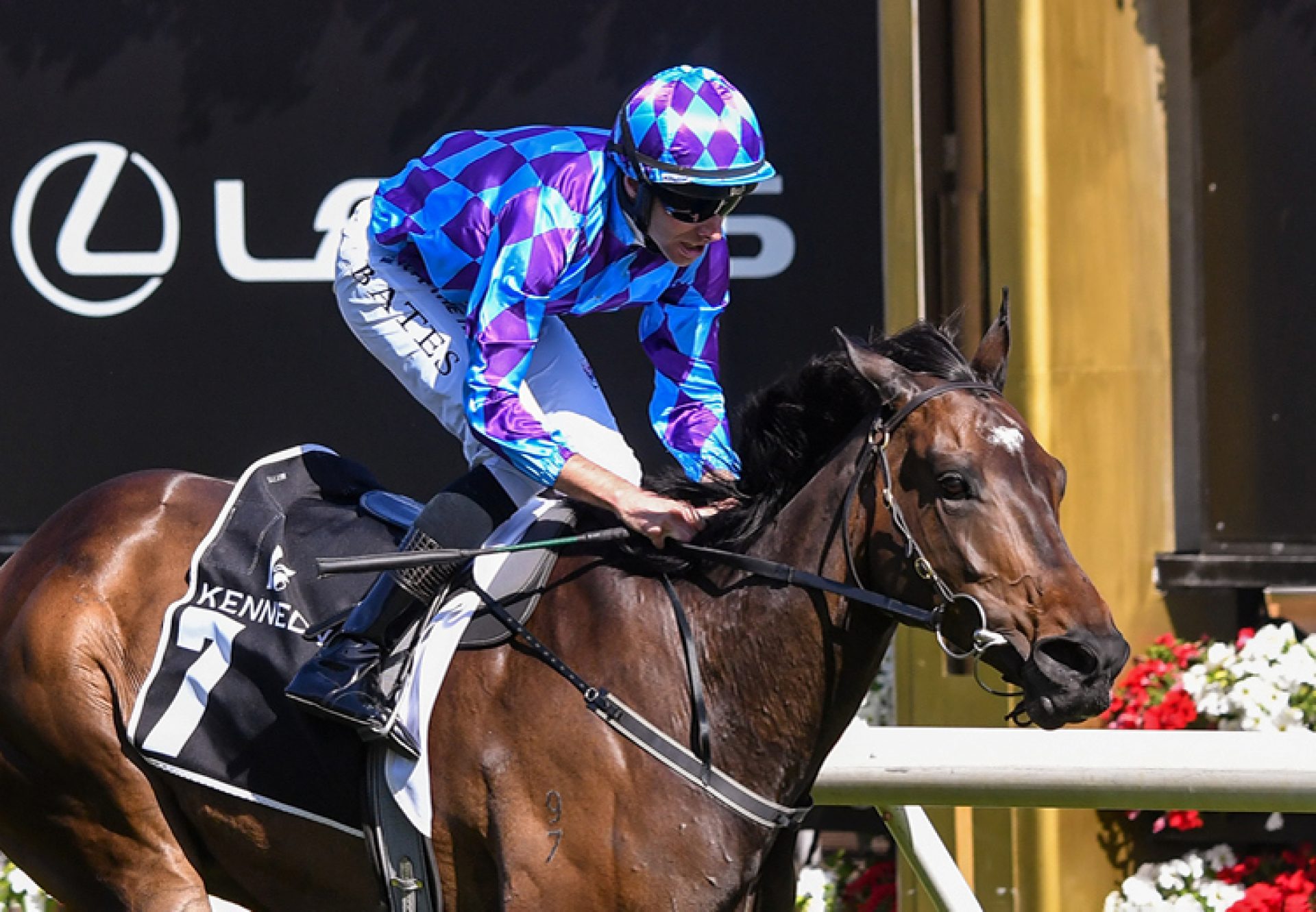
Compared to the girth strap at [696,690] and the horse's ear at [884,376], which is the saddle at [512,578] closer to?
the girth strap at [696,690]

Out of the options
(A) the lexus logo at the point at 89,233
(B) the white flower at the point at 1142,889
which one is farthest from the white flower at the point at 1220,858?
(A) the lexus logo at the point at 89,233

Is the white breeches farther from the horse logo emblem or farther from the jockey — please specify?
the horse logo emblem

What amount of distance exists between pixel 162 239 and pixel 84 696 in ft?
8.08

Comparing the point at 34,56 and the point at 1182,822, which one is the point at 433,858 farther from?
the point at 34,56

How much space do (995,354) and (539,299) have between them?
2.54 feet

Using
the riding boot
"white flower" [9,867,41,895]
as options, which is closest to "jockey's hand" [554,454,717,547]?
the riding boot

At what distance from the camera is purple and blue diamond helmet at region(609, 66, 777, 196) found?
9.29 ft

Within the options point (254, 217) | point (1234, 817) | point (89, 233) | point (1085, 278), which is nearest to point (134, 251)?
point (89, 233)

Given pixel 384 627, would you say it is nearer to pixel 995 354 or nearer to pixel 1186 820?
pixel 995 354

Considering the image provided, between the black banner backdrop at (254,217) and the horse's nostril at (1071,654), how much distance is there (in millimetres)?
2703

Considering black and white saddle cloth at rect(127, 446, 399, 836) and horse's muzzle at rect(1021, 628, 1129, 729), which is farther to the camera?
black and white saddle cloth at rect(127, 446, 399, 836)

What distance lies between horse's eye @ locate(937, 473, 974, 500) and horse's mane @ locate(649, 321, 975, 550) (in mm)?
219

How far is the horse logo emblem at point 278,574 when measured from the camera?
308 centimetres

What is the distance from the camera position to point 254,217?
5242mm
